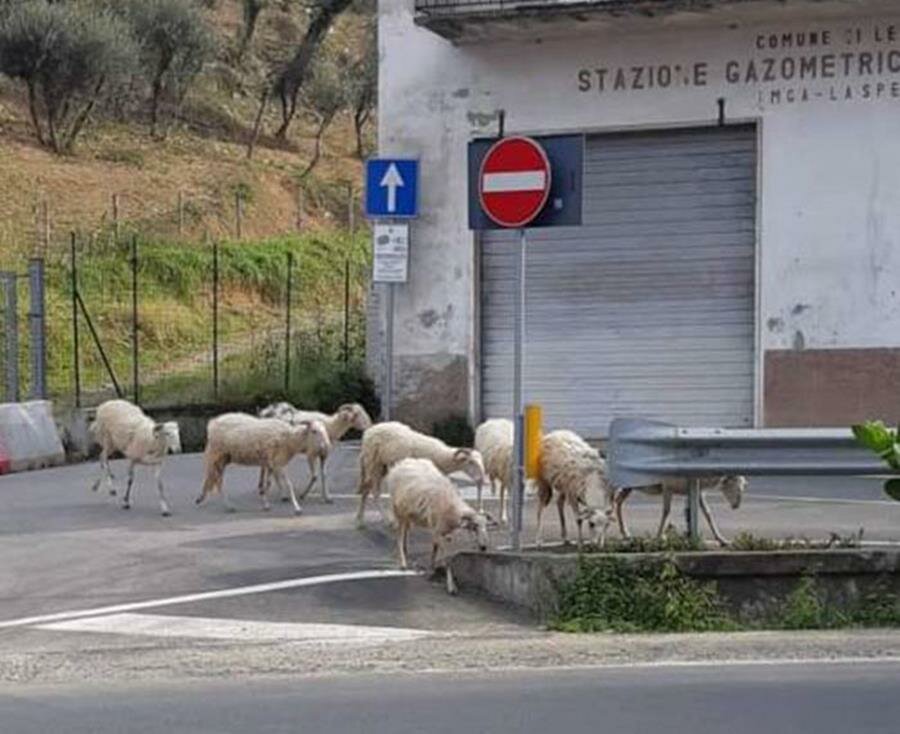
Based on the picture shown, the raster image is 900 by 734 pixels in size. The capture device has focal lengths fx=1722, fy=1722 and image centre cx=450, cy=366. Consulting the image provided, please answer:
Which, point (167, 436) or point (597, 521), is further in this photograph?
point (167, 436)

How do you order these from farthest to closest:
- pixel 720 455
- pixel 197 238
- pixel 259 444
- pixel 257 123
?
pixel 257 123 < pixel 197 238 < pixel 259 444 < pixel 720 455

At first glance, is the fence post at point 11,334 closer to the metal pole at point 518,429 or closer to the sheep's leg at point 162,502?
the sheep's leg at point 162,502

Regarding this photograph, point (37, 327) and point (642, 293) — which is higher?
point (642, 293)

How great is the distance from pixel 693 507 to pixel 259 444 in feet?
17.1

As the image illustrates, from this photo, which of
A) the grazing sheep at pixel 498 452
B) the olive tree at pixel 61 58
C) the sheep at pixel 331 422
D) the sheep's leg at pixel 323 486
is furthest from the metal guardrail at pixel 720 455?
the olive tree at pixel 61 58

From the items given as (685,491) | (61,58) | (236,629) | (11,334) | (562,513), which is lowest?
(236,629)

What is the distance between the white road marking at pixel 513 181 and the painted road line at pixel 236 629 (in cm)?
328

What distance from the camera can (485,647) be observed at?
11.0 metres

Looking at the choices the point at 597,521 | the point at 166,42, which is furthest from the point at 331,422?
the point at 166,42

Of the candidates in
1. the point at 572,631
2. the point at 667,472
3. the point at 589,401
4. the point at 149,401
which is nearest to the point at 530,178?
the point at 667,472

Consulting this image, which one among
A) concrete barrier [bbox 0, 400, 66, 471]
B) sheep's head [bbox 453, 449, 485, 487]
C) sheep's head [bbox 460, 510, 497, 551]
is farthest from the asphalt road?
concrete barrier [bbox 0, 400, 66, 471]

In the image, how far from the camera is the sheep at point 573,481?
1342cm

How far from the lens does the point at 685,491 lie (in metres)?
13.5

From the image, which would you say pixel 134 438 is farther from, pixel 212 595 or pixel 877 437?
pixel 877 437
